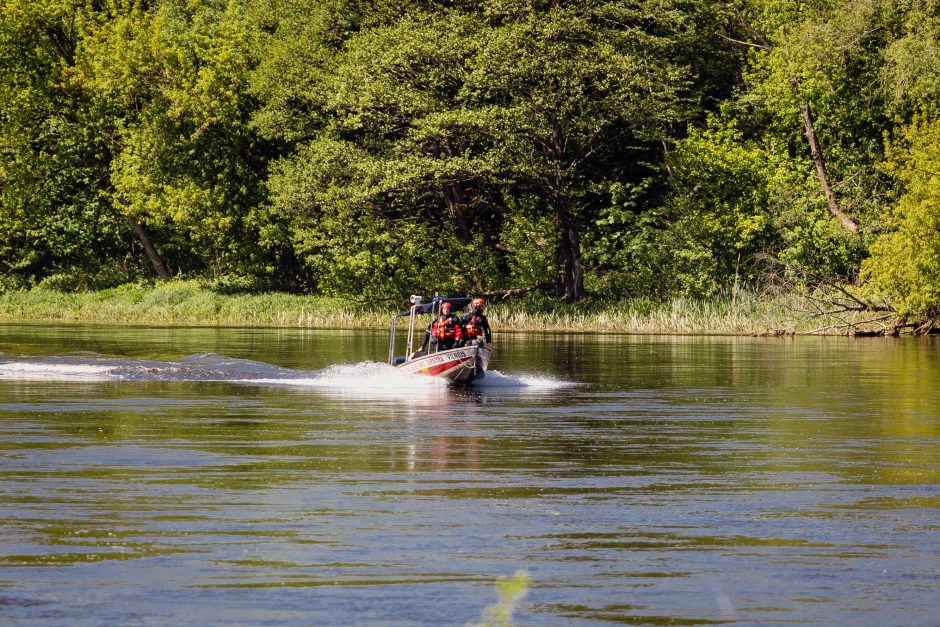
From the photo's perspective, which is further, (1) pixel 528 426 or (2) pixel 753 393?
(2) pixel 753 393

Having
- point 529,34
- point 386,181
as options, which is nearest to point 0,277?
point 386,181

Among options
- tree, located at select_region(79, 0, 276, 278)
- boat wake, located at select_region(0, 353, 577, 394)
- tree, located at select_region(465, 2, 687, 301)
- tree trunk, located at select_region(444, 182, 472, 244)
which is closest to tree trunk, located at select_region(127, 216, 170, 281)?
tree, located at select_region(79, 0, 276, 278)

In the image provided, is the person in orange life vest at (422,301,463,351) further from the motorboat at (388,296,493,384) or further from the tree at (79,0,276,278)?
the tree at (79,0,276,278)

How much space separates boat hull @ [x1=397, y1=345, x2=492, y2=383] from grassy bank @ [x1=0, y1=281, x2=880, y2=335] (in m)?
27.6

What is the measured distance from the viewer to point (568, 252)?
67812 millimetres

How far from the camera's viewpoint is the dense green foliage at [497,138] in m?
60.5

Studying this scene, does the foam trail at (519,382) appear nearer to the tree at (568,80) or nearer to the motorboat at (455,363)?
the motorboat at (455,363)

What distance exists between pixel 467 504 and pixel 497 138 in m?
48.5

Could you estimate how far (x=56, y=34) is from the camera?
79.6 meters

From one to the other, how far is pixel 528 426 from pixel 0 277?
6714 centimetres

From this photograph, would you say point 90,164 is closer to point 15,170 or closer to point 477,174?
point 15,170

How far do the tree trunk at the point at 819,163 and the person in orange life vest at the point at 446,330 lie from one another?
33.5 metres

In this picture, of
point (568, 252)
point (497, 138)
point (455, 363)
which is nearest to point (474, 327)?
point (455, 363)

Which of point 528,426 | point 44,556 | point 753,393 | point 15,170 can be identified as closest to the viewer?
point 44,556
